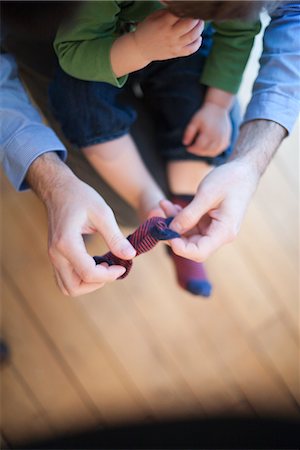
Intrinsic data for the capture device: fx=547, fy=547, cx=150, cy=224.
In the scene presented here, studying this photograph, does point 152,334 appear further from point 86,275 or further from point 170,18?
point 170,18

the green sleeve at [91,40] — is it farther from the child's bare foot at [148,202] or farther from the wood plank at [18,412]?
the wood plank at [18,412]

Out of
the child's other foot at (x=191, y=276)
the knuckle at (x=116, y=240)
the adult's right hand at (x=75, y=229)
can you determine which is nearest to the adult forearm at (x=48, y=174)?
the adult's right hand at (x=75, y=229)

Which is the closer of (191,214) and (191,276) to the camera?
(191,214)

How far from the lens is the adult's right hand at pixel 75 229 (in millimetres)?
675

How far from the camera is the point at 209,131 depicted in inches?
35.0

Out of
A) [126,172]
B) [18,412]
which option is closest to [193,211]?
[126,172]

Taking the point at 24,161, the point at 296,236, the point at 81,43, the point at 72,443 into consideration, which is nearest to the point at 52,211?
the point at 24,161

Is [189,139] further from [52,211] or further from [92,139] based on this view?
[52,211]

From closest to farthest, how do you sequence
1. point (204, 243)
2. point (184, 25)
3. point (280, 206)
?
point (184, 25) < point (204, 243) < point (280, 206)

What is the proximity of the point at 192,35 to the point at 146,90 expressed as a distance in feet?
1.03

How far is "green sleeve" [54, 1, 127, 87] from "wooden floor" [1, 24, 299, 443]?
519mm

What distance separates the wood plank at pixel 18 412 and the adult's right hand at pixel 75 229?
1.90 feet

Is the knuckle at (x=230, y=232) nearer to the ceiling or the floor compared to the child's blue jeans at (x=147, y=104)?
nearer to the floor

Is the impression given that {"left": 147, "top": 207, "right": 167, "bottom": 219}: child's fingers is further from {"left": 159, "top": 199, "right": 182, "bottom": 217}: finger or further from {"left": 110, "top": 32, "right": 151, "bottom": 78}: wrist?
{"left": 110, "top": 32, "right": 151, "bottom": 78}: wrist
